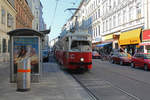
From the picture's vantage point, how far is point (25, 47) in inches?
402

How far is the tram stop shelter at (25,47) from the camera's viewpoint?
33.0ft

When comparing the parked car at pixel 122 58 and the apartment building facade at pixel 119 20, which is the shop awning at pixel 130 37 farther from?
the parked car at pixel 122 58

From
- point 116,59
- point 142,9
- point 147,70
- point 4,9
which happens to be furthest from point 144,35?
point 4,9

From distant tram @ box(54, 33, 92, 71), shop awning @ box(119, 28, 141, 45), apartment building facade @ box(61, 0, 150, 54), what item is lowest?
distant tram @ box(54, 33, 92, 71)

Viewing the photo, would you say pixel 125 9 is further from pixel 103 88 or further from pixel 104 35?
pixel 103 88

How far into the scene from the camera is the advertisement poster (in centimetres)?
1010

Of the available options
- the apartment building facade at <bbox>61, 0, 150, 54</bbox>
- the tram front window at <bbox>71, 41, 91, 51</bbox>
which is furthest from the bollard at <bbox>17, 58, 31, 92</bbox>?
the apartment building facade at <bbox>61, 0, 150, 54</bbox>

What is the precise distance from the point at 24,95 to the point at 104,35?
39403mm

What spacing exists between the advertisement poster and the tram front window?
4.28 m

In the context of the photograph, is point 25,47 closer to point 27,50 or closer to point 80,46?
point 27,50

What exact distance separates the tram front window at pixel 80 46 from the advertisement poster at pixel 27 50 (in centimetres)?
428

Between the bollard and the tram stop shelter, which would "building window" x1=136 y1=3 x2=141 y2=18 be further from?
the bollard

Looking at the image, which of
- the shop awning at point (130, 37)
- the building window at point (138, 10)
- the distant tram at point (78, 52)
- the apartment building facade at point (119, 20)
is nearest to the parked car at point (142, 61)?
the distant tram at point (78, 52)

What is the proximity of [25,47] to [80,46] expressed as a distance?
5.23m
